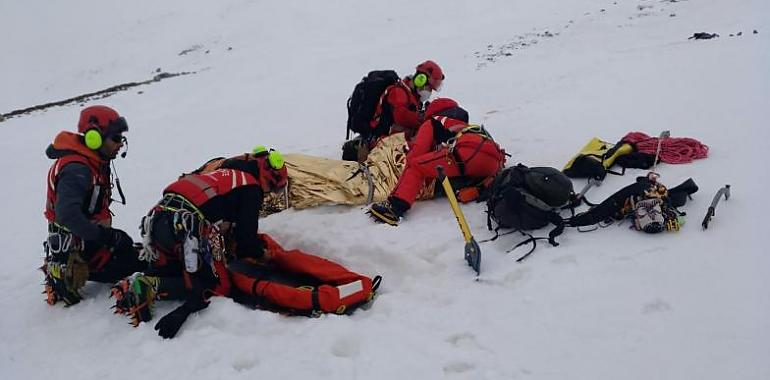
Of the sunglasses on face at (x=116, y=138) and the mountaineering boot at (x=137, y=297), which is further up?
the sunglasses on face at (x=116, y=138)

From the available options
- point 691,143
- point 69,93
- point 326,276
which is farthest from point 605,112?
point 69,93

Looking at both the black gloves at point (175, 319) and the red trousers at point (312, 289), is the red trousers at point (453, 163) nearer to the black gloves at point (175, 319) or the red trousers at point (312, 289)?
the red trousers at point (312, 289)

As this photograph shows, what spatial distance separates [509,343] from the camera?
11.5 feet

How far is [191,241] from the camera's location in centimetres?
408

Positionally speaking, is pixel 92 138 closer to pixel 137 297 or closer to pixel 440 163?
pixel 137 297

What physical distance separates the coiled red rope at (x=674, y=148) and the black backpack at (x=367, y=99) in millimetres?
2842

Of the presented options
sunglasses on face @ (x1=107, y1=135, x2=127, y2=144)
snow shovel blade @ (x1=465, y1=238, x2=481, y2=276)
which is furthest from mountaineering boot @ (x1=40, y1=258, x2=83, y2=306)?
snow shovel blade @ (x1=465, y1=238, x2=481, y2=276)

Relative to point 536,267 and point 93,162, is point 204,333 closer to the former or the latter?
point 93,162

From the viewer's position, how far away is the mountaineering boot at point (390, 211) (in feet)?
17.6

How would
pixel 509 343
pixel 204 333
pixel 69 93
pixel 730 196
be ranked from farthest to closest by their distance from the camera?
pixel 69 93
pixel 730 196
pixel 204 333
pixel 509 343

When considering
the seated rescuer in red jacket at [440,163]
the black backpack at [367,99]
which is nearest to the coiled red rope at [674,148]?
the seated rescuer in red jacket at [440,163]

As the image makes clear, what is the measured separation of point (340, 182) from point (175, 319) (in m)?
2.49

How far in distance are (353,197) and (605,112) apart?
3766 mm

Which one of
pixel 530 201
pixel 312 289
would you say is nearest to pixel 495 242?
pixel 530 201
